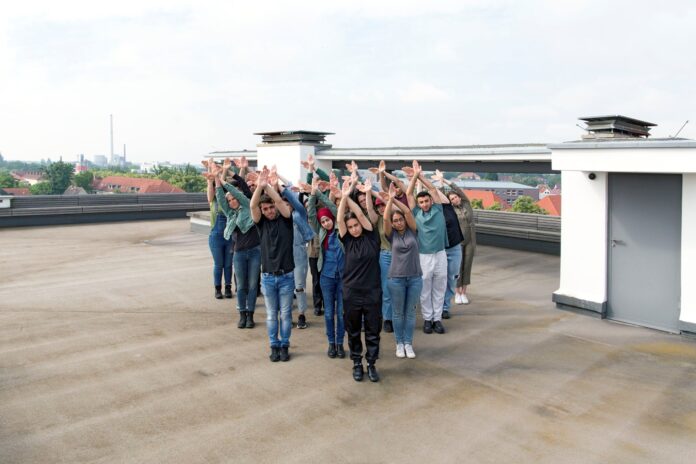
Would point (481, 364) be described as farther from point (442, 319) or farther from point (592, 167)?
point (592, 167)

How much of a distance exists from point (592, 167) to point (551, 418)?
135 inches

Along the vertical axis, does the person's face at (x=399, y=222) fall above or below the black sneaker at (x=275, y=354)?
above

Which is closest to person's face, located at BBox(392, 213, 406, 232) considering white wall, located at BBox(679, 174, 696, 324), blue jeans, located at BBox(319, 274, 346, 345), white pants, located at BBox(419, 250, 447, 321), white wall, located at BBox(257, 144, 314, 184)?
blue jeans, located at BBox(319, 274, 346, 345)

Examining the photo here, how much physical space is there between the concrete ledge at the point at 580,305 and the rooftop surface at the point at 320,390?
0.60ft

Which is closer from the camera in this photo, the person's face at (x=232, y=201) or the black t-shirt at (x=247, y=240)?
the black t-shirt at (x=247, y=240)

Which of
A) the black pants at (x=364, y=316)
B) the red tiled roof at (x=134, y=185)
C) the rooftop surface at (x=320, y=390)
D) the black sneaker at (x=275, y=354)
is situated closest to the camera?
the rooftop surface at (x=320, y=390)

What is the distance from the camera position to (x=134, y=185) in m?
75.5

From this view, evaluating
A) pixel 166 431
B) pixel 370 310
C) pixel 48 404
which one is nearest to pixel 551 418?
pixel 370 310

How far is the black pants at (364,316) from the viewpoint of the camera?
4.87 metres

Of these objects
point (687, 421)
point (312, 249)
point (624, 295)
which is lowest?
point (687, 421)

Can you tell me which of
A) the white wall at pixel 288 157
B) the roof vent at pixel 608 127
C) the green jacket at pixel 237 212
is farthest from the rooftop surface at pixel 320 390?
the white wall at pixel 288 157

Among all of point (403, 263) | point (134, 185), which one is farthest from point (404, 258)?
point (134, 185)

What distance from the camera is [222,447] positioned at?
12.3 feet

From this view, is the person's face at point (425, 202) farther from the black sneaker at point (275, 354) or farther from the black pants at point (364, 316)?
the black sneaker at point (275, 354)
